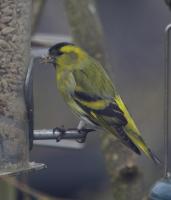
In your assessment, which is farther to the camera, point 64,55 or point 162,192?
point 64,55

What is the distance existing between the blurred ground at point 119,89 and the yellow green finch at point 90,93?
3525mm

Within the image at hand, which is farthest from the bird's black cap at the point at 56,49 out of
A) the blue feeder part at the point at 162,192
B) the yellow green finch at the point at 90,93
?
the blue feeder part at the point at 162,192

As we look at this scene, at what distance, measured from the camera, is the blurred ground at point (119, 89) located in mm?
10477

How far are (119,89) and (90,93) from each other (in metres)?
4.29

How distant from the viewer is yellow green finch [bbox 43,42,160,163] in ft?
19.9

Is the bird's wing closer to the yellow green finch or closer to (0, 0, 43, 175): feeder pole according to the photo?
the yellow green finch

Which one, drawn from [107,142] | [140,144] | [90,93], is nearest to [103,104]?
[90,93]

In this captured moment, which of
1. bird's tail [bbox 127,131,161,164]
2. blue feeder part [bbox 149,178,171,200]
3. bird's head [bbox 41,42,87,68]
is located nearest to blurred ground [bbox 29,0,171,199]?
bird's head [bbox 41,42,87,68]

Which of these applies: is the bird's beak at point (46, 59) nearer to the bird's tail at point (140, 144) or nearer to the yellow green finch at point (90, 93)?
the yellow green finch at point (90, 93)

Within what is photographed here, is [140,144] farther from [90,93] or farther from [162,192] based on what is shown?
[162,192]

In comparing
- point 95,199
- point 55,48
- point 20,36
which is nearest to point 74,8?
point 55,48

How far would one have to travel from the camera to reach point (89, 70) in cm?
640

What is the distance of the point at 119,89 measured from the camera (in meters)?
10.5

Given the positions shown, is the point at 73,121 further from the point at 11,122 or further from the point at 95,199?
the point at 11,122
